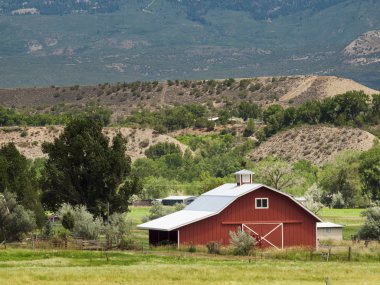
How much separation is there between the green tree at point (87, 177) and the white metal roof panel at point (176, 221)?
4863mm

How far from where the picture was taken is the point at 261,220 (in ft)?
269

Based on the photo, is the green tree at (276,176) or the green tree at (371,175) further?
the green tree at (371,175)

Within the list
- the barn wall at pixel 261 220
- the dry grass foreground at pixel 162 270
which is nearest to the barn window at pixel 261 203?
the barn wall at pixel 261 220

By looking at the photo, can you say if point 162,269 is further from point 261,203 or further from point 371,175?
point 371,175

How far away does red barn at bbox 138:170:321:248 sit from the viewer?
80062mm

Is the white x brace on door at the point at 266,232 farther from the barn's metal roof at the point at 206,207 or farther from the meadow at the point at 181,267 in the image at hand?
the meadow at the point at 181,267

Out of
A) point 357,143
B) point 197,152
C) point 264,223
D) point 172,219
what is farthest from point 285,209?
point 197,152

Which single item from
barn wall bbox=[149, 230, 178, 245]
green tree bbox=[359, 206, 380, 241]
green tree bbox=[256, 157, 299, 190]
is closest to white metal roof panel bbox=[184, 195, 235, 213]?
barn wall bbox=[149, 230, 178, 245]

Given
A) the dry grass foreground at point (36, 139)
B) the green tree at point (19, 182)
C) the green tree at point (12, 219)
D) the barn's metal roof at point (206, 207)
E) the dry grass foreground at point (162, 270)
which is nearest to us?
the dry grass foreground at point (162, 270)

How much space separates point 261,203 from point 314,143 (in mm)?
105170

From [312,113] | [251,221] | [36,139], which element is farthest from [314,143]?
[251,221]

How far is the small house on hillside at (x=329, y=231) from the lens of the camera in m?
89.0

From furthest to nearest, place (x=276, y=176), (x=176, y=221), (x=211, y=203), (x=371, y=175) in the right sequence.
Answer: (x=371, y=175), (x=276, y=176), (x=211, y=203), (x=176, y=221)

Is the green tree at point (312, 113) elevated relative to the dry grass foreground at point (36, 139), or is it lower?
elevated
